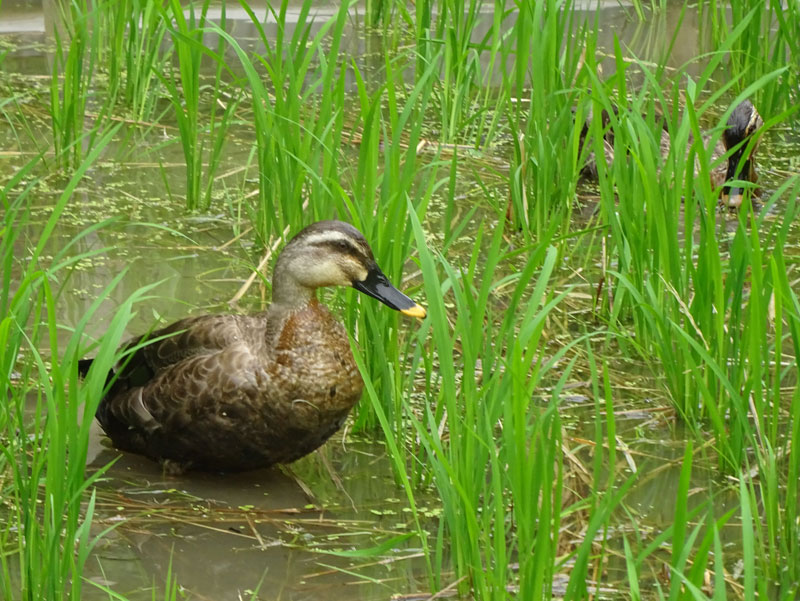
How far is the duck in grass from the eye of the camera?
10.5ft

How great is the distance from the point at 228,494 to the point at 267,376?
31 cm

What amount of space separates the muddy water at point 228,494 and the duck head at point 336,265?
0.99 feet

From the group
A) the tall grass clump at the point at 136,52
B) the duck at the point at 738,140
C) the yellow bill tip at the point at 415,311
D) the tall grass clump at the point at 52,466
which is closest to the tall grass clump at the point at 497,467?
the yellow bill tip at the point at 415,311

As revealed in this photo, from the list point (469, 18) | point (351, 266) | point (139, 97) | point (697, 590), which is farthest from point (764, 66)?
point (697, 590)

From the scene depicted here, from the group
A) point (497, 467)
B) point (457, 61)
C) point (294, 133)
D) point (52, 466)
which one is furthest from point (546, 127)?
point (52, 466)

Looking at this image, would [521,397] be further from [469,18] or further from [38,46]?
[38,46]

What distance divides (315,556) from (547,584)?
2.20 ft

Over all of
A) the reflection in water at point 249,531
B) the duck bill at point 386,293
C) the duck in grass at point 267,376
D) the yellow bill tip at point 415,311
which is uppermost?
the duck bill at point 386,293

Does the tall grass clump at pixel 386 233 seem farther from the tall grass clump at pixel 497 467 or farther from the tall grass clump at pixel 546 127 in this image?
the tall grass clump at pixel 546 127

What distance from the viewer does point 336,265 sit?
128 inches

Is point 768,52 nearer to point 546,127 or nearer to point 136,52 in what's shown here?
point 546,127

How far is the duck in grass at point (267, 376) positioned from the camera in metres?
3.19

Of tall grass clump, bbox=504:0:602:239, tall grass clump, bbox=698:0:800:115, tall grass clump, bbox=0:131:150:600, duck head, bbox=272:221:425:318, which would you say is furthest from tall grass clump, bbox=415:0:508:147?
tall grass clump, bbox=0:131:150:600

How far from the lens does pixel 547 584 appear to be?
7.96ft
